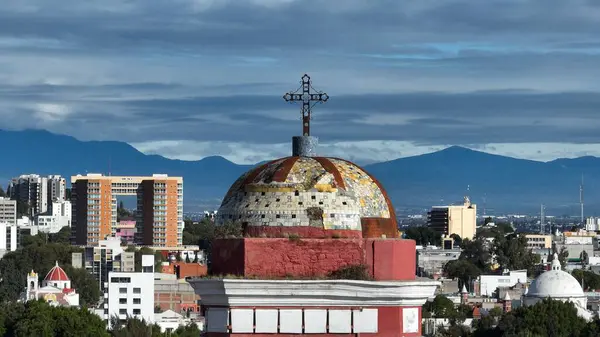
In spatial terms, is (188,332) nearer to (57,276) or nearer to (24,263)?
(57,276)

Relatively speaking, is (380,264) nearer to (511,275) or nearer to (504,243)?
(511,275)

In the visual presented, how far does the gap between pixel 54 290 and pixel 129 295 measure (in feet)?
19.9

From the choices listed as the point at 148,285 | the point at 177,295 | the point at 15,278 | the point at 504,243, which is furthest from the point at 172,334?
the point at 504,243

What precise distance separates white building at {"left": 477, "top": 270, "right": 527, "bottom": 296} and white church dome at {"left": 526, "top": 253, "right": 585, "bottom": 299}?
3695 cm

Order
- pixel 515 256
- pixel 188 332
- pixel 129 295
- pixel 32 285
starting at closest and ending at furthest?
pixel 188 332
pixel 129 295
pixel 32 285
pixel 515 256

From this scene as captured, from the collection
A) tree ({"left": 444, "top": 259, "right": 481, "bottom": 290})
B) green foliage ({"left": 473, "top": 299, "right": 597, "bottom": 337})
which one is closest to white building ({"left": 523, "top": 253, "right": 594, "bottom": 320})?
green foliage ({"left": 473, "top": 299, "right": 597, "bottom": 337})

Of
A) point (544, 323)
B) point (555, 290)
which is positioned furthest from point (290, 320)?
point (555, 290)

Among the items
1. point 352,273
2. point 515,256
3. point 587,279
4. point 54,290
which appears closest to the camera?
point 352,273

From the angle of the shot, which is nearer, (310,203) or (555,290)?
(310,203)

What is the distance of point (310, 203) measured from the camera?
1866 cm

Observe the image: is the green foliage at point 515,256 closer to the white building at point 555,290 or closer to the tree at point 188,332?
the white building at point 555,290

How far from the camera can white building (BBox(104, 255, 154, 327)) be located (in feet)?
445

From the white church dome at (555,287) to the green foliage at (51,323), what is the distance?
3595 cm

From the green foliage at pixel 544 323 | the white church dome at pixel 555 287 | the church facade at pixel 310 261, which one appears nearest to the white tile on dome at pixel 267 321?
the church facade at pixel 310 261
